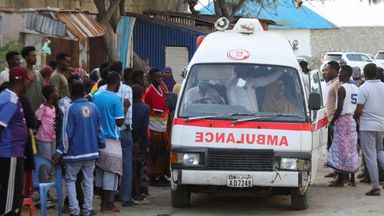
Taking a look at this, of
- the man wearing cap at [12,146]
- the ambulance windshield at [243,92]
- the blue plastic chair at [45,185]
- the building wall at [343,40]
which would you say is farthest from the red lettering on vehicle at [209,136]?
the building wall at [343,40]

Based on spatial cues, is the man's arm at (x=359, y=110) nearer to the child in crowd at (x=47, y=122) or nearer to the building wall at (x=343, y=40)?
the child in crowd at (x=47, y=122)

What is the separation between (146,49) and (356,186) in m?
11.6

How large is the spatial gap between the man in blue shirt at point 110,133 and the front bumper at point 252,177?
0.87m

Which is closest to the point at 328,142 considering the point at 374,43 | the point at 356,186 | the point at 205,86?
the point at 356,186

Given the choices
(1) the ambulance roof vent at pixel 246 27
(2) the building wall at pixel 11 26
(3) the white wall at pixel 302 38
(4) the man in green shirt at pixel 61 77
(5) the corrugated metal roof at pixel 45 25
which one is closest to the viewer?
(4) the man in green shirt at pixel 61 77

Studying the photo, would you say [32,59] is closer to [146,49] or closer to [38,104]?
[38,104]

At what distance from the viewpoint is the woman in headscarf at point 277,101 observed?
1076 cm

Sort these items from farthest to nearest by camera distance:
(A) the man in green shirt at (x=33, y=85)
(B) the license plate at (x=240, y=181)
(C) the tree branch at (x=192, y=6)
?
(C) the tree branch at (x=192, y=6) → (A) the man in green shirt at (x=33, y=85) → (B) the license plate at (x=240, y=181)

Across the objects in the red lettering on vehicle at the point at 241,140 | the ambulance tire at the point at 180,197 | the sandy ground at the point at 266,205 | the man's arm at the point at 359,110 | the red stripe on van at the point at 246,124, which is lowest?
the sandy ground at the point at 266,205

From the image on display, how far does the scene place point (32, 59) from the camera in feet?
36.1

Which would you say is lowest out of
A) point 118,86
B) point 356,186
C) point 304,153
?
point 356,186

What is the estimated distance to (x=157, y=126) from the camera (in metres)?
12.8

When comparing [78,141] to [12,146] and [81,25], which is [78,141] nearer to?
[12,146]

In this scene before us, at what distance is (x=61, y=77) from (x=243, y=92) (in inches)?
101
